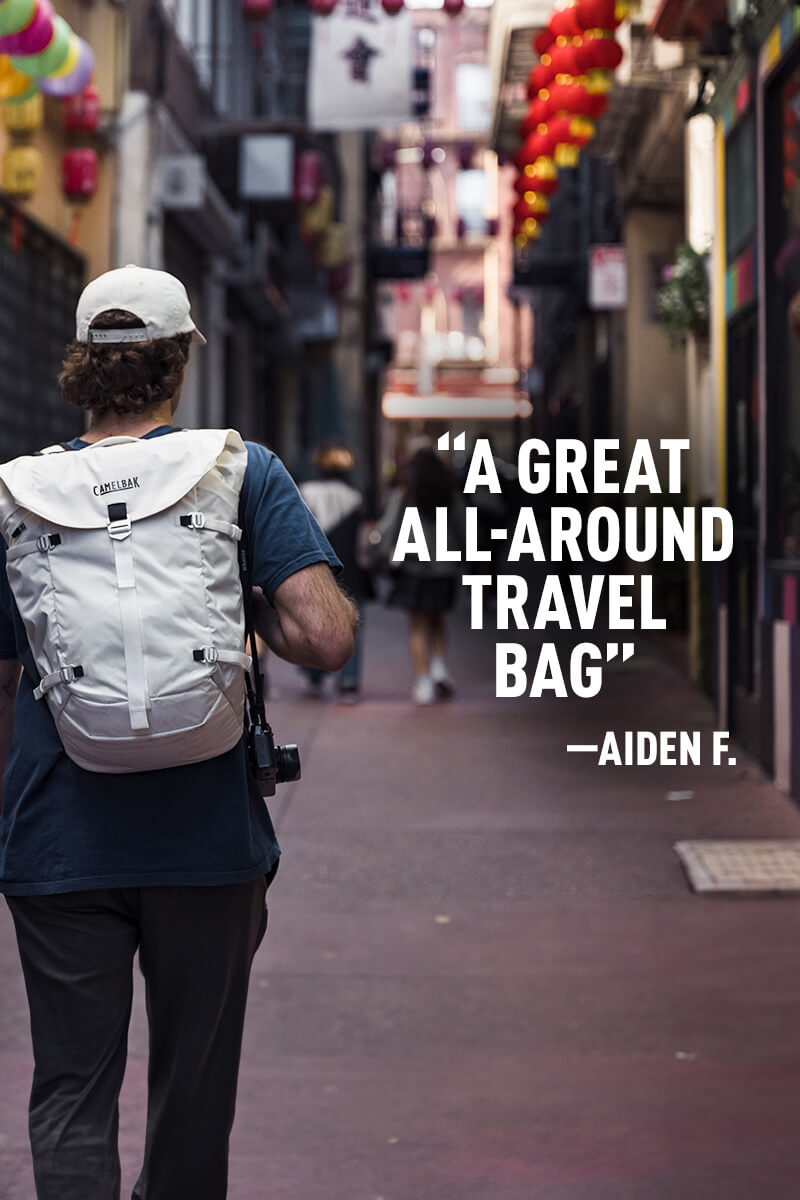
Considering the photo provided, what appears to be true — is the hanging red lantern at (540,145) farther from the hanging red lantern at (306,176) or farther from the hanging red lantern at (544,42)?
the hanging red lantern at (306,176)

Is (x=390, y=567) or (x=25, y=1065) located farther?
(x=390, y=567)

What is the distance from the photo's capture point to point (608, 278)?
65.3 feet

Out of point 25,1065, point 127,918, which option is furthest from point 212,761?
point 25,1065

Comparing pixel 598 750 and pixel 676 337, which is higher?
pixel 676 337

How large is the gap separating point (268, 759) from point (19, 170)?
10.00 metres

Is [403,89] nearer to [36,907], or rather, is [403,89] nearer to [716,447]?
[716,447]

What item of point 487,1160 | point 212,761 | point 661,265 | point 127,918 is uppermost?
point 661,265

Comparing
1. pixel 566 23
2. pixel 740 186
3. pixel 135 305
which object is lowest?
pixel 135 305

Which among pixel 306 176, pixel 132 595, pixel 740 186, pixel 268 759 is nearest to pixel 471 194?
pixel 306 176

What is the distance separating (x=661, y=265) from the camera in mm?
19625

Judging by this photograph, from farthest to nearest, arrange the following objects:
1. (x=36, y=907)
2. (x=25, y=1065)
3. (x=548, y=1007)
Answer: (x=548, y=1007), (x=25, y=1065), (x=36, y=907)

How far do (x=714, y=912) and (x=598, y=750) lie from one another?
411cm

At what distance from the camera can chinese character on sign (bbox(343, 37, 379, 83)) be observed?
54.7 feet

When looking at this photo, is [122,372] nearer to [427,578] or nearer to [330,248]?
[427,578]
